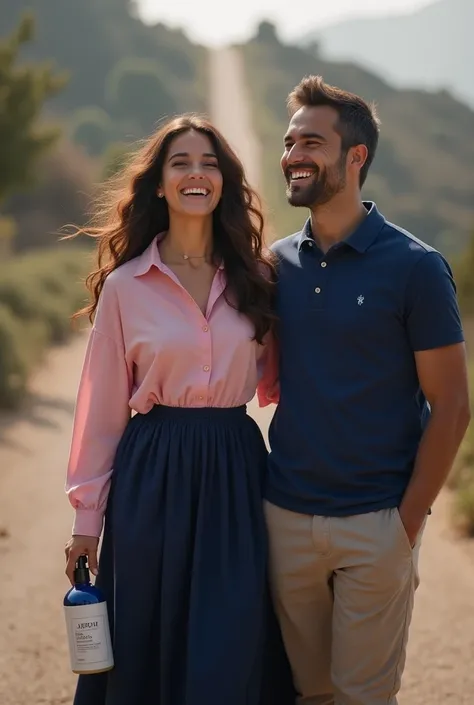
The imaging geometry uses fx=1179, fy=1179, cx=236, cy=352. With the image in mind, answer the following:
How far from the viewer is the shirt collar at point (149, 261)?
3713 millimetres

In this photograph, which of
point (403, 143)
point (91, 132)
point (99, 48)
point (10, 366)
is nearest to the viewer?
point (10, 366)

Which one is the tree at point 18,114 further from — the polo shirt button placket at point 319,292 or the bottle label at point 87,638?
the bottle label at point 87,638

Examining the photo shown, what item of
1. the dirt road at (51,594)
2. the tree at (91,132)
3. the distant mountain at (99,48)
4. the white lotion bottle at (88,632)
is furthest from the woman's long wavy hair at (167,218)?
the distant mountain at (99,48)

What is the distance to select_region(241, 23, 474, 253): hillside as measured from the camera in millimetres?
58000

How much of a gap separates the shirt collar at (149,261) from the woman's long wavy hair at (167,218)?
0.23ft

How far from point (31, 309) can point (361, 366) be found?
46.1 ft

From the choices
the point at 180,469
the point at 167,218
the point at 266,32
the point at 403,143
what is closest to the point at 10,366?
the point at 167,218

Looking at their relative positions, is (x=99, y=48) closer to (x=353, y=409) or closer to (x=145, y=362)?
(x=145, y=362)

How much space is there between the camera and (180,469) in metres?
3.64

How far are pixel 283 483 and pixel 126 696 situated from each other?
0.81 metres

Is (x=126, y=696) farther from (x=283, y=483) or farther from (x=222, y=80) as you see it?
(x=222, y=80)

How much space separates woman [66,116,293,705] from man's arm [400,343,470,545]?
1.61 ft

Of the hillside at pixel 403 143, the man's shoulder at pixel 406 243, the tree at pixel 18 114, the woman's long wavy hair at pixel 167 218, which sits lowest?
the man's shoulder at pixel 406 243

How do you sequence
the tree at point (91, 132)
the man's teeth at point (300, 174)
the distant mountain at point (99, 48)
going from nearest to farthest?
the man's teeth at point (300, 174), the tree at point (91, 132), the distant mountain at point (99, 48)
